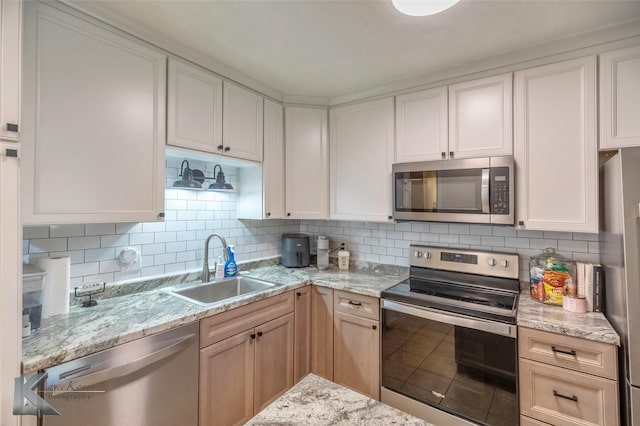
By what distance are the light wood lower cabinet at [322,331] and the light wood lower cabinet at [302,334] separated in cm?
4

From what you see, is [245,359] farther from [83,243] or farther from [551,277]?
[551,277]

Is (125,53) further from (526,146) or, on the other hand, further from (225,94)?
(526,146)

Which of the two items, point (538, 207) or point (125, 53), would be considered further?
point (538, 207)

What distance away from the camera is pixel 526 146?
1.82m

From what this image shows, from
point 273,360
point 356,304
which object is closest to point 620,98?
point 356,304

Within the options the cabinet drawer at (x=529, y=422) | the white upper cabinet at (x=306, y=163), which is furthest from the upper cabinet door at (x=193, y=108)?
the cabinet drawer at (x=529, y=422)

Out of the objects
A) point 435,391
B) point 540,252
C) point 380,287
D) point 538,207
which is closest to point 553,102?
point 538,207

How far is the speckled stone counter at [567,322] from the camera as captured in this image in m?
1.38

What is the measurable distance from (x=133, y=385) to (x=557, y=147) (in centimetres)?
253

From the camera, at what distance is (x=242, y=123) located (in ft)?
7.28

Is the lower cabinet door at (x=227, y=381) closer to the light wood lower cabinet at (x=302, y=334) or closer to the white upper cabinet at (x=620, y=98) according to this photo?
the light wood lower cabinet at (x=302, y=334)

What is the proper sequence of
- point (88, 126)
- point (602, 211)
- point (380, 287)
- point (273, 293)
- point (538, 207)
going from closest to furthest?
point (88, 126)
point (602, 211)
point (538, 207)
point (273, 293)
point (380, 287)

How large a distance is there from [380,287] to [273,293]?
754 millimetres

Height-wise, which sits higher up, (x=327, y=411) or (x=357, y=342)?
(x=327, y=411)
